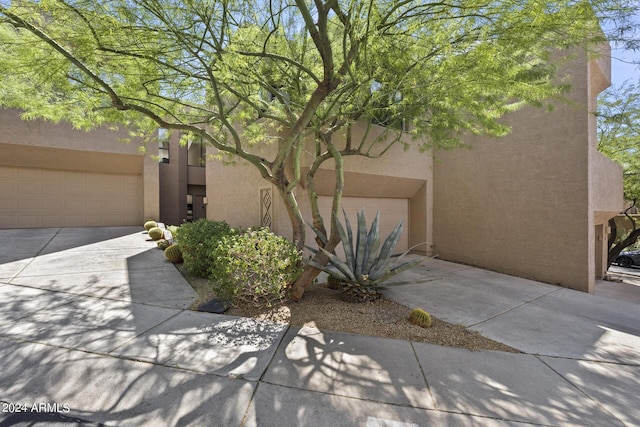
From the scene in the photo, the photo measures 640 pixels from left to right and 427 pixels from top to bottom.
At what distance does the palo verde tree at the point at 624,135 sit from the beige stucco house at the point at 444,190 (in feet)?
4.66

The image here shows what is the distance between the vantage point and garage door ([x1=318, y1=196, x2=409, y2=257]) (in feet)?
28.6

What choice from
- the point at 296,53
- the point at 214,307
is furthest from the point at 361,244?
the point at 296,53

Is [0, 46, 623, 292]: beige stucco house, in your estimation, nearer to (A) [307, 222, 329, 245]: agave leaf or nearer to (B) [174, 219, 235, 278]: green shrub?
(B) [174, 219, 235, 278]: green shrub

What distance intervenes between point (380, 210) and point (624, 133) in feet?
29.2

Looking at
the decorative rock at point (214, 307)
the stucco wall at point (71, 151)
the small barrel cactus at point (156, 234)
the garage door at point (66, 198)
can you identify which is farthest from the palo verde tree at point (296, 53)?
the garage door at point (66, 198)

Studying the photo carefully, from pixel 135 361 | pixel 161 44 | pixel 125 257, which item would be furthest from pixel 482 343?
pixel 125 257

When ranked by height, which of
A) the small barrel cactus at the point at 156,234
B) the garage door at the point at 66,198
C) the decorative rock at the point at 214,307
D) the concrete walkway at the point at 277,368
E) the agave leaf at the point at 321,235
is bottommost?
the concrete walkway at the point at 277,368

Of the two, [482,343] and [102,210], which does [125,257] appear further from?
[482,343]

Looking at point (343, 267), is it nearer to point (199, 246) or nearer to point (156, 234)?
point (199, 246)

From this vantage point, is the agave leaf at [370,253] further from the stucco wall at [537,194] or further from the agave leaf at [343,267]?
the stucco wall at [537,194]

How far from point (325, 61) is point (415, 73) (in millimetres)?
1951

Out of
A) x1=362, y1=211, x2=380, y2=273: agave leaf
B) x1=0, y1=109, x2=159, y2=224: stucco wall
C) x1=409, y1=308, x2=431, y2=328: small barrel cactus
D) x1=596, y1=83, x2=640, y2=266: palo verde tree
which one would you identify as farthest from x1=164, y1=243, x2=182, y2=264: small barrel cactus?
x1=596, y1=83, x2=640, y2=266: palo verde tree

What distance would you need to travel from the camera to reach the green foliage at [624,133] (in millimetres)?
8492

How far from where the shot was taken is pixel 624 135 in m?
9.73
